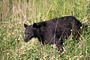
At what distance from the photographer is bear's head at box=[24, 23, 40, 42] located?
6.72 meters

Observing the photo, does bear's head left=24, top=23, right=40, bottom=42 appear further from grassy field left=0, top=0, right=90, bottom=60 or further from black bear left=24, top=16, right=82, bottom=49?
grassy field left=0, top=0, right=90, bottom=60

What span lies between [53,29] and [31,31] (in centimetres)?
73

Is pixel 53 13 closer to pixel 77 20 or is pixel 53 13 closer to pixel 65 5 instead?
pixel 65 5

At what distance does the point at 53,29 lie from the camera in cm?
708

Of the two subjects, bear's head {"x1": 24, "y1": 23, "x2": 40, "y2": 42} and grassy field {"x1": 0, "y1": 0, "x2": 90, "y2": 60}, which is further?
bear's head {"x1": 24, "y1": 23, "x2": 40, "y2": 42}

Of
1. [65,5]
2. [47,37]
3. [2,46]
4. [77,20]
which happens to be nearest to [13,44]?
[2,46]

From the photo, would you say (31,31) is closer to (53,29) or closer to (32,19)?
(53,29)

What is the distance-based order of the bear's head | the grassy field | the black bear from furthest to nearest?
the black bear → the bear's head → the grassy field

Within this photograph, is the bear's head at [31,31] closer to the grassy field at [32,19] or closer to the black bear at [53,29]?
the black bear at [53,29]

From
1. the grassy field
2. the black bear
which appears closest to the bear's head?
the black bear

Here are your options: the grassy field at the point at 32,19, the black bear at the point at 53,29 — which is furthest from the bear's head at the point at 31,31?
→ the grassy field at the point at 32,19

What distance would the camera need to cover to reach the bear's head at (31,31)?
672 centimetres

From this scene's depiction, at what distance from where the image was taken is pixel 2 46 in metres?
6.24

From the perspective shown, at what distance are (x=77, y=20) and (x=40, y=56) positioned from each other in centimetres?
279
